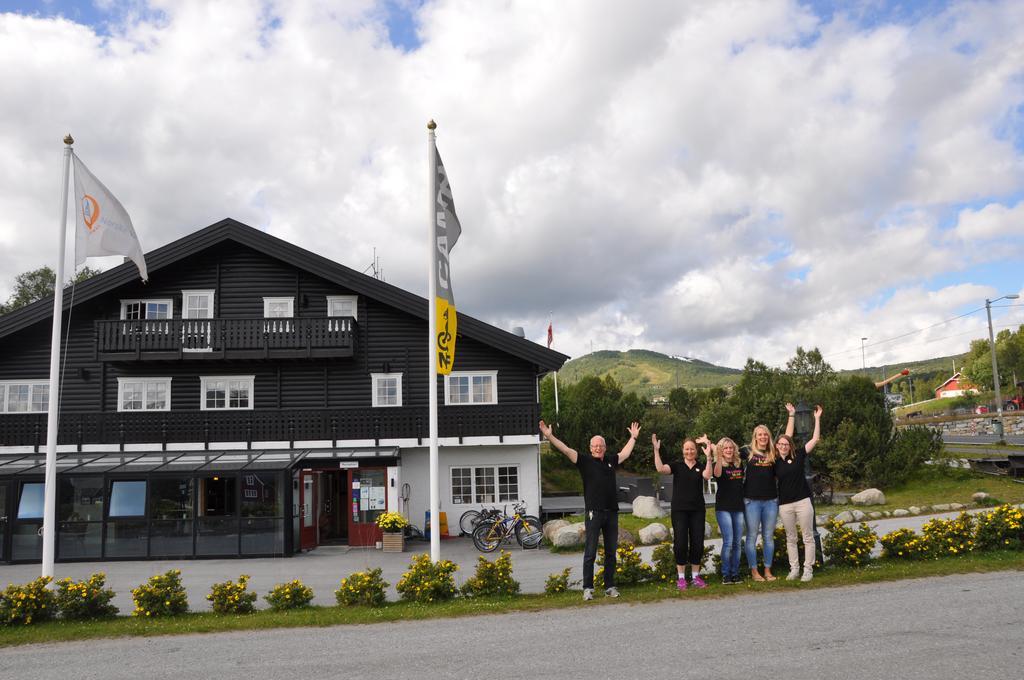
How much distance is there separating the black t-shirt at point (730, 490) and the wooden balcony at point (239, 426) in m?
12.3

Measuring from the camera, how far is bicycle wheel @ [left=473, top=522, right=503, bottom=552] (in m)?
18.4

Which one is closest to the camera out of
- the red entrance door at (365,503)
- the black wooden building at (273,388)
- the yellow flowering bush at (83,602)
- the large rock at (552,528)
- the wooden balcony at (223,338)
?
the yellow flowering bush at (83,602)

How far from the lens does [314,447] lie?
21.8 metres

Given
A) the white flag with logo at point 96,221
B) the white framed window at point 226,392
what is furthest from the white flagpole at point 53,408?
the white framed window at point 226,392

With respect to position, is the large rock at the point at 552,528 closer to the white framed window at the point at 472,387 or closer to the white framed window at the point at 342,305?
the white framed window at the point at 472,387

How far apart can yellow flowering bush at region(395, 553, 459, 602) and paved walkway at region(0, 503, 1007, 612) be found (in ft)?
4.20

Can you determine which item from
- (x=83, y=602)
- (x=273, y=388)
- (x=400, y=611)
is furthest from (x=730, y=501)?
(x=273, y=388)

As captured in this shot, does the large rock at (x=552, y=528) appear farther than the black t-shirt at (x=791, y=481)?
Yes

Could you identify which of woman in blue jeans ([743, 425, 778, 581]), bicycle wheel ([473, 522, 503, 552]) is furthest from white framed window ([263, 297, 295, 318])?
woman in blue jeans ([743, 425, 778, 581])

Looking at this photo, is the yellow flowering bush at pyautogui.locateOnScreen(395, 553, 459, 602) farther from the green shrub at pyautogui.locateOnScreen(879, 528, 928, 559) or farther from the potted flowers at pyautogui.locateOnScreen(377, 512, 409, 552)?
the potted flowers at pyautogui.locateOnScreen(377, 512, 409, 552)

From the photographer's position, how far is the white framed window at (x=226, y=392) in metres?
23.3

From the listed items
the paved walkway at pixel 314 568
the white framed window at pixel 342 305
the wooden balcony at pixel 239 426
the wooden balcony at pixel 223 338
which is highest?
the white framed window at pixel 342 305

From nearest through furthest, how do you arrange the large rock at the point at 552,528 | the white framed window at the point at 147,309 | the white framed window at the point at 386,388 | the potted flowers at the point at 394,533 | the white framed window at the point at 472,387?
the large rock at the point at 552,528, the potted flowers at the point at 394,533, the white framed window at the point at 472,387, the white framed window at the point at 386,388, the white framed window at the point at 147,309

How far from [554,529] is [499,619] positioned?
1008cm
